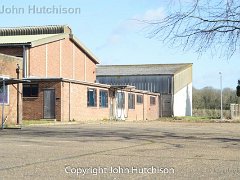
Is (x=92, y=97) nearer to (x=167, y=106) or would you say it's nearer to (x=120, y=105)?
(x=120, y=105)

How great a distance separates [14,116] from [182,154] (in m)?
17.6

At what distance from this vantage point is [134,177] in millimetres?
9070

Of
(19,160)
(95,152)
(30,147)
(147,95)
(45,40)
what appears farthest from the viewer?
(147,95)

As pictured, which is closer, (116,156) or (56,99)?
(116,156)

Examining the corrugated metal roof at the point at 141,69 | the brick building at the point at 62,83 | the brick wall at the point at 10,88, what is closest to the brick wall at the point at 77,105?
the brick building at the point at 62,83

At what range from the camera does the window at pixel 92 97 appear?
39.7 m

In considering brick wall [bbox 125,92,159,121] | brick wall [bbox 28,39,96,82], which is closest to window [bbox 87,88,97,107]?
brick wall [bbox 28,39,96,82]

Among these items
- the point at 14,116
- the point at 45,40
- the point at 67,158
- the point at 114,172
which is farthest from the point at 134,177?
the point at 45,40

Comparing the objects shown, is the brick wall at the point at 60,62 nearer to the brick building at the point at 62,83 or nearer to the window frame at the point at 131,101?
the brick building at the point at 62,83

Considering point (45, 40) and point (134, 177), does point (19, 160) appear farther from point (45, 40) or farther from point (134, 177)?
point (45, 40)

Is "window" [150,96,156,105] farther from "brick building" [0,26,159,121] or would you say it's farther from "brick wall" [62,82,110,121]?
"brick wall" [62,82,110,121]

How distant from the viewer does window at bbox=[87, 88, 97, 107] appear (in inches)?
1563

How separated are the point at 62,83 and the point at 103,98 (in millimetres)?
8579

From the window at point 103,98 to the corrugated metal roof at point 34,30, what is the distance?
24.8 feet
